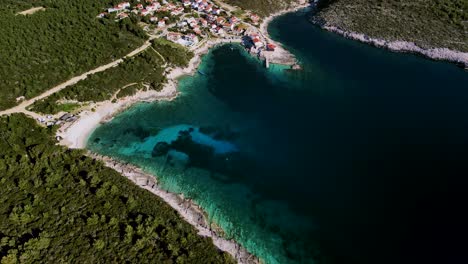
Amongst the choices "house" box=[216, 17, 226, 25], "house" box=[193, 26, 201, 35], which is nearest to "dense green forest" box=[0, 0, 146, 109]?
"house" box=[193, 26, 201, 35]

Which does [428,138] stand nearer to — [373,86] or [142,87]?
[373,86]

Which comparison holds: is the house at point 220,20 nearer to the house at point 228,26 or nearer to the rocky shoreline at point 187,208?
the house at point 228,26

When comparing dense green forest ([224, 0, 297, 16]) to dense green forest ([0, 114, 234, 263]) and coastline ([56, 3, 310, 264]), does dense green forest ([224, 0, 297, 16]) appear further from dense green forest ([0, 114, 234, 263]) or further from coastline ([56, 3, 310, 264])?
dense green forest ([0, 114, 234, 263])

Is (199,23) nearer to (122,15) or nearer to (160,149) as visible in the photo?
(122,15)

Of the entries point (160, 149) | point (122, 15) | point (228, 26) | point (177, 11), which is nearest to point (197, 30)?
point (228, 26)

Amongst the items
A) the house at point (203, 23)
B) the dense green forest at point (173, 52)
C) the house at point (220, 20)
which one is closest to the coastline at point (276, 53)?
the house at point (220, 20)

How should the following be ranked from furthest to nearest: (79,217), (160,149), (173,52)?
1. (173,52)
2. (160,149)
3. (79,217)
